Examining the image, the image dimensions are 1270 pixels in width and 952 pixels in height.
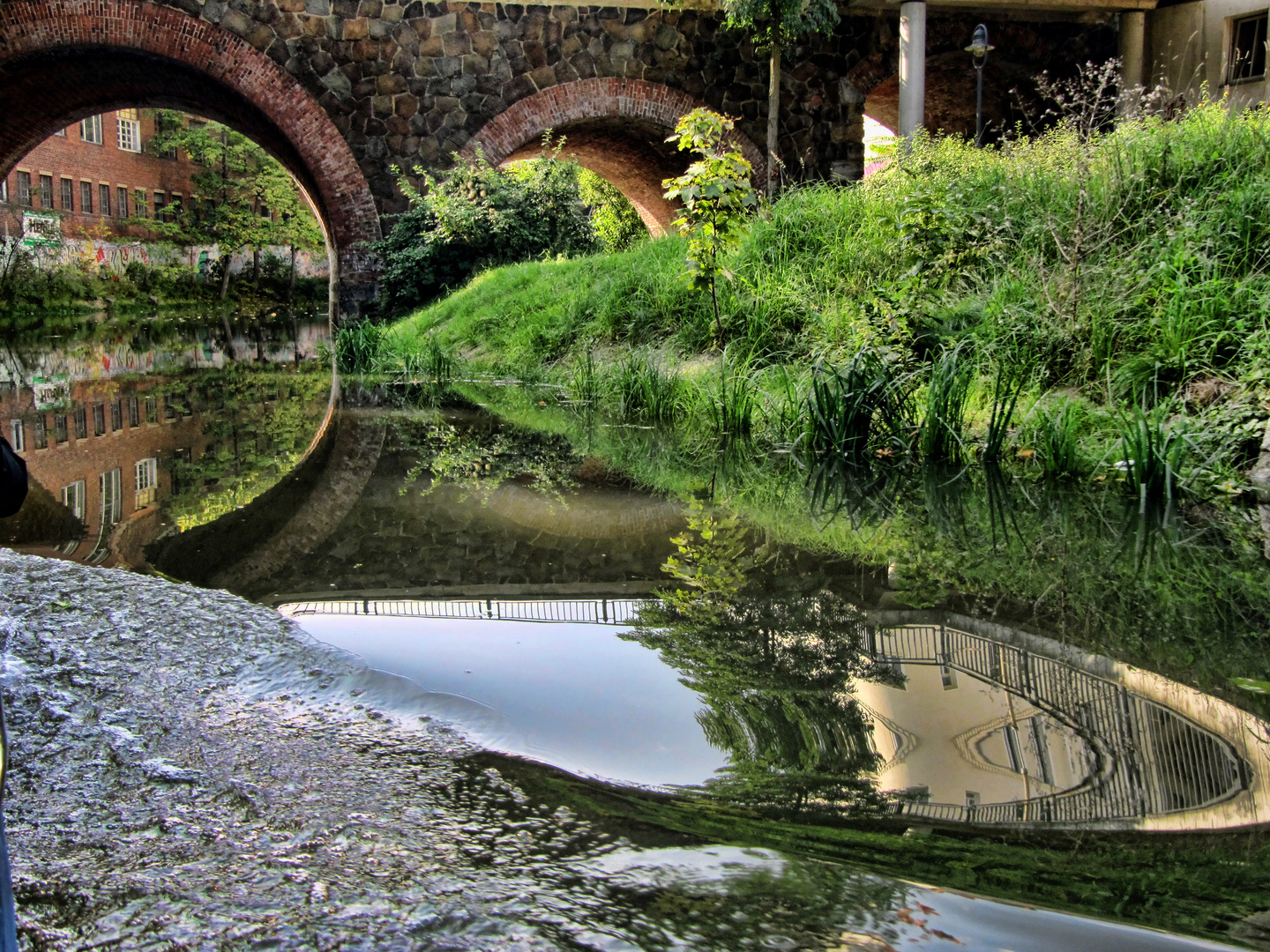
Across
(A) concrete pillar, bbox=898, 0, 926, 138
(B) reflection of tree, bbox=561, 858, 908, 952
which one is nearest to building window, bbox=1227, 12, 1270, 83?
(A) concrete pillar, bbox=898, 0, 926, 138

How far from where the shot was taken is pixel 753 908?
1.81 m

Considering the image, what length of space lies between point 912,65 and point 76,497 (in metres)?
13.7

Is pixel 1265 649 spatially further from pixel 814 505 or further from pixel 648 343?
pixel 648 343

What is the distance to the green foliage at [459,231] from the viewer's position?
54.9 feet

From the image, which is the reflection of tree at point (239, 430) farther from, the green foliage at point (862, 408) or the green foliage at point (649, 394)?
the green foliage at point (862, 408)

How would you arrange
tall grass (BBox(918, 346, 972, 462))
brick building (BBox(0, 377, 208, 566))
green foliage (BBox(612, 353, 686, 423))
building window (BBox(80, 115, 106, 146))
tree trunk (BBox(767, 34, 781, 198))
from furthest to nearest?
building window (BBox(80, 115, 106, 146)) < tree trunk (BBox(767, 34, 781, 198)) < green foliage (BBox(612, 353, 686, 423)) < tall grass (BBox(918, 346, 972, 462)) < brick building (BBox(0, 377, 208, 566))

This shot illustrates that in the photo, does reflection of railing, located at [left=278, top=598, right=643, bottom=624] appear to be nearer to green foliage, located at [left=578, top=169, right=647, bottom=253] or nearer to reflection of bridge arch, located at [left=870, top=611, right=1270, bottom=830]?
reflection of bridge arch, located at [left=870, top=611, right=1270, bottom=830]

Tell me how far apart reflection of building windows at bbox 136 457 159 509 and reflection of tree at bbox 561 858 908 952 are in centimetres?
441

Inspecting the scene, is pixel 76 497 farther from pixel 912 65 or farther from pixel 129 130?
pixel 129 130

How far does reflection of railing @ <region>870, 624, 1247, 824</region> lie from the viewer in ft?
7.18

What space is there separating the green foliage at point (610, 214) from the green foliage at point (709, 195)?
53.6 feet

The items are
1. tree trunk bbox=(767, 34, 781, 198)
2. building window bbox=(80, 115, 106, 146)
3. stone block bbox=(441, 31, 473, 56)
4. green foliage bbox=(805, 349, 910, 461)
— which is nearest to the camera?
green foliage bbox=(805, 349, 910, 461)

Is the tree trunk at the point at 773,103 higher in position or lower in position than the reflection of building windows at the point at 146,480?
higher

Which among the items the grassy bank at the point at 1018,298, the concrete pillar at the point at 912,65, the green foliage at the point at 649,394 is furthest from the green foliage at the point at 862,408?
the concrete pillar at the point at 912,65
